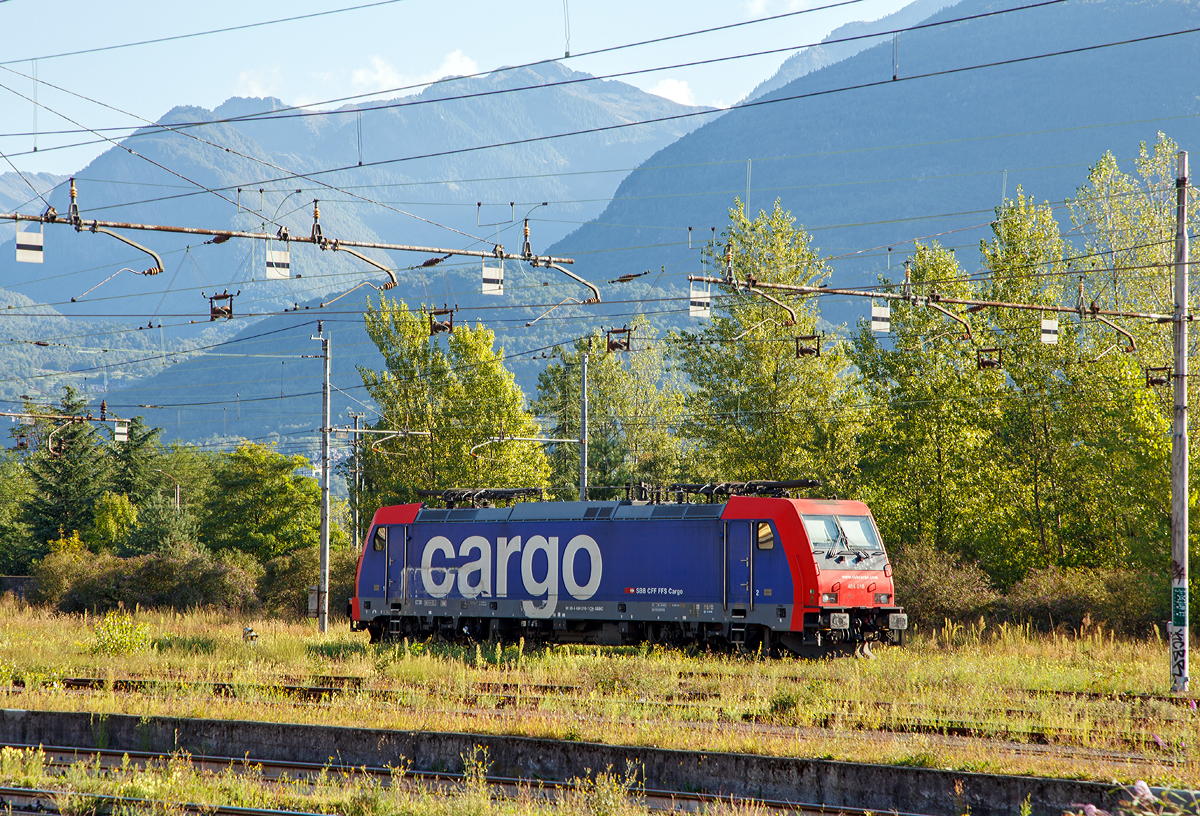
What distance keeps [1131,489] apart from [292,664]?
887 inches

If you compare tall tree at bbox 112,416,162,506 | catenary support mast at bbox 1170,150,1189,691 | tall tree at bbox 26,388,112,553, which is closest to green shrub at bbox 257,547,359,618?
tall tree at bbox 26,388,112,553

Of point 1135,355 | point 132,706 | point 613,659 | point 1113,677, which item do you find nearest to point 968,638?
point 1113,677

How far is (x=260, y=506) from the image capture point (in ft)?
220

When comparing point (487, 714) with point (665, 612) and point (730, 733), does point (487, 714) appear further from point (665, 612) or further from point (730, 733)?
point (665, 612)

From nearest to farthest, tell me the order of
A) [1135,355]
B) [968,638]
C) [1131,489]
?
[968,638] → [1131,489] → [1135,355]

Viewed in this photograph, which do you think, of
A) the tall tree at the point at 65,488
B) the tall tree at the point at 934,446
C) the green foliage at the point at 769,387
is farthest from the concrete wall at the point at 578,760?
the tall tree at the point at 65,488

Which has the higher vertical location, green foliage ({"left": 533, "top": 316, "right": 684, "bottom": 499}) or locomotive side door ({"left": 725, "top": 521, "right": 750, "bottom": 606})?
green foliage ({"left": 533, "top": 316, "right": 684, "bottom": 499})

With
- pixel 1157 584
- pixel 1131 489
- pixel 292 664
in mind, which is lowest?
pixel 292 664

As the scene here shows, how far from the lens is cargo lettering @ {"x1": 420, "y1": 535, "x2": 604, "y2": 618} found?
1008 inches

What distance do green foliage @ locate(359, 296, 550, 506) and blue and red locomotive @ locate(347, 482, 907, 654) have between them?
22614mm

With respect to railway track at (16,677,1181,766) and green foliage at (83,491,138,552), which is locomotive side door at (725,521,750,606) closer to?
railway track at (16,677,1181,766)

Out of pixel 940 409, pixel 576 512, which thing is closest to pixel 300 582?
pixel 576 512

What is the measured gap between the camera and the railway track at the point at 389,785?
11109 mm

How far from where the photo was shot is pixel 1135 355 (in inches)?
1409
